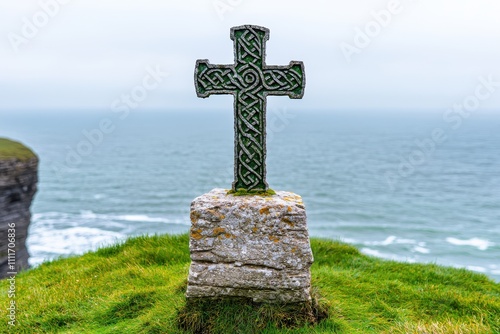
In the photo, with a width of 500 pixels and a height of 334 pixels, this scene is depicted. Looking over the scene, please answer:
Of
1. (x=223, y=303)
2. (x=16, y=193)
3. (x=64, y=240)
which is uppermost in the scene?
(x=223, y=303)

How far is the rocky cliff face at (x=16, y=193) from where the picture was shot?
24.9m

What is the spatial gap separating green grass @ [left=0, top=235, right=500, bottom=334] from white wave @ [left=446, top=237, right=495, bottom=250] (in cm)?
3640

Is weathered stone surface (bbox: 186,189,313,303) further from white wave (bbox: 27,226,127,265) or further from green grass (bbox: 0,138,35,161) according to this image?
white wave (bbox: 27,226,127,265)

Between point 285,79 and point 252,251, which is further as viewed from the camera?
point 285,79

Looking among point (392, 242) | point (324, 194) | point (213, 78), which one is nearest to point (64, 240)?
point (392, 242)

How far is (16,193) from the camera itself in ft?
86.1

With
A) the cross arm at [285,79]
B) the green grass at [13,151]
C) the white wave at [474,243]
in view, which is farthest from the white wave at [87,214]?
the cross arm at [285,79]

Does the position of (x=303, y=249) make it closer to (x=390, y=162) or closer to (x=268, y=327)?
(x=268, y=327)

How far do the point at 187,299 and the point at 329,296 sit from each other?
2329 millimetres

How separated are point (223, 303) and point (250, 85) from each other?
10.3ft

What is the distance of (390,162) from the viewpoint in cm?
10419

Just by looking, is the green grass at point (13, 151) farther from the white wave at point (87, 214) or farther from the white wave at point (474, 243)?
the white wave at point (474, 243)

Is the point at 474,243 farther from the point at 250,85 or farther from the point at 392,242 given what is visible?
the point at 250,85

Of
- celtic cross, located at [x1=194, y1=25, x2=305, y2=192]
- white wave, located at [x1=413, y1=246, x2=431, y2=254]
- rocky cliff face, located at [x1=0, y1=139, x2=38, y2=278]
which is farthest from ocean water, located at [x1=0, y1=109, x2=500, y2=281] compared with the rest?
celtic cross, located at [x1=194, y1=25, x2=305, y2=192]
